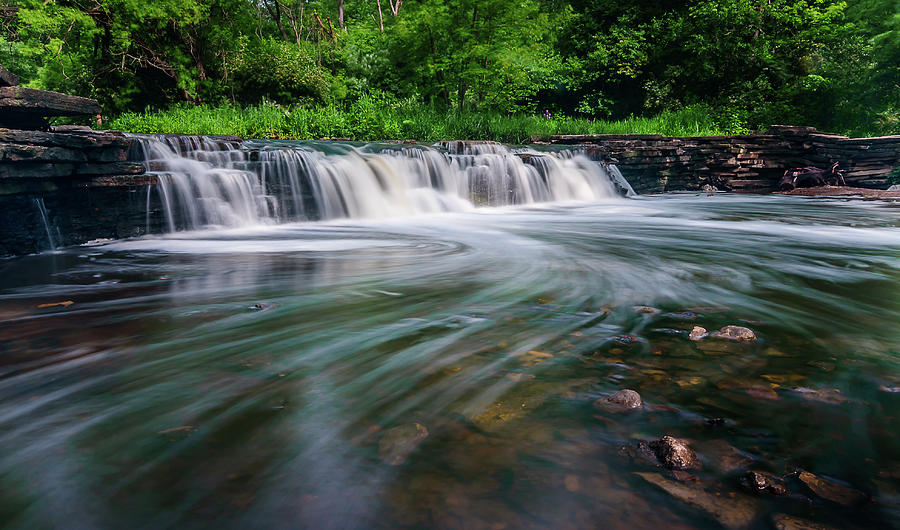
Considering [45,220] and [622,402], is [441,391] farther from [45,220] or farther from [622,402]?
[45,220]

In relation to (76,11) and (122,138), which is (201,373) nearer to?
(122,138)

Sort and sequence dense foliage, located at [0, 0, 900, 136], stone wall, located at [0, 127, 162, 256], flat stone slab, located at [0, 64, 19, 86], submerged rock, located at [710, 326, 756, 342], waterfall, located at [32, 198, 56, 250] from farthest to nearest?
dense foliage, located at [0, 0, 900, 136]
flat stone slab, located at [0, 64, 19, 86]
waterfall, located at [32, 198, 56, 250]
stone wall, located at [0, 127, 162, 256]
submerged rock, located at [710, 326, 756, 342]

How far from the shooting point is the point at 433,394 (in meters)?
1.80

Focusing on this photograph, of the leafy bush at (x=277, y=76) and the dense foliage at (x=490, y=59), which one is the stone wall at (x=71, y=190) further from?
the leafy bush at (x=277, y=76)

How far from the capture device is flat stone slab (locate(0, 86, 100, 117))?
6.31 metres

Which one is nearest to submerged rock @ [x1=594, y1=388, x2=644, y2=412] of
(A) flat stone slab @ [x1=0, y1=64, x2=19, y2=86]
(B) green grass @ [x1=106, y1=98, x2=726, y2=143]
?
(A) flat stone slab @ [x1=0, y1=64, x2=19, y2=86]

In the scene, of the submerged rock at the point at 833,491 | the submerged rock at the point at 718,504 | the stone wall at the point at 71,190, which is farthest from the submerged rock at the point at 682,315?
the stone wall at the point at 71,190

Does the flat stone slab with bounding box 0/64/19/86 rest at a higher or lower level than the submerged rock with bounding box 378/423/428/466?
higher

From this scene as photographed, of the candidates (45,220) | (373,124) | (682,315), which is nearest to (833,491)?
(682,315)

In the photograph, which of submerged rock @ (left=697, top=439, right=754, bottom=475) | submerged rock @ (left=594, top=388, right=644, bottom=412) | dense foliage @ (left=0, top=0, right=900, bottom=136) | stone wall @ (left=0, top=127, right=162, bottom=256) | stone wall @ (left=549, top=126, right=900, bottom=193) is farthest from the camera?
dense foliage @ (left=0, top=0, right=900, bottom=136)

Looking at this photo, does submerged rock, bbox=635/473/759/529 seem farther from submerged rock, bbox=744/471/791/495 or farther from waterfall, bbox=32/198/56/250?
waterfall, bbox=32/198/56/250

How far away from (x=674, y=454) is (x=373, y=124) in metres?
13.0

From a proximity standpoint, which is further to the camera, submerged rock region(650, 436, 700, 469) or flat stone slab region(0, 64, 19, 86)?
flat stone slab region(0, 64, 19, 86)

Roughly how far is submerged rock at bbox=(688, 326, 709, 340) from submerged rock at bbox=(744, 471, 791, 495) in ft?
3.57
